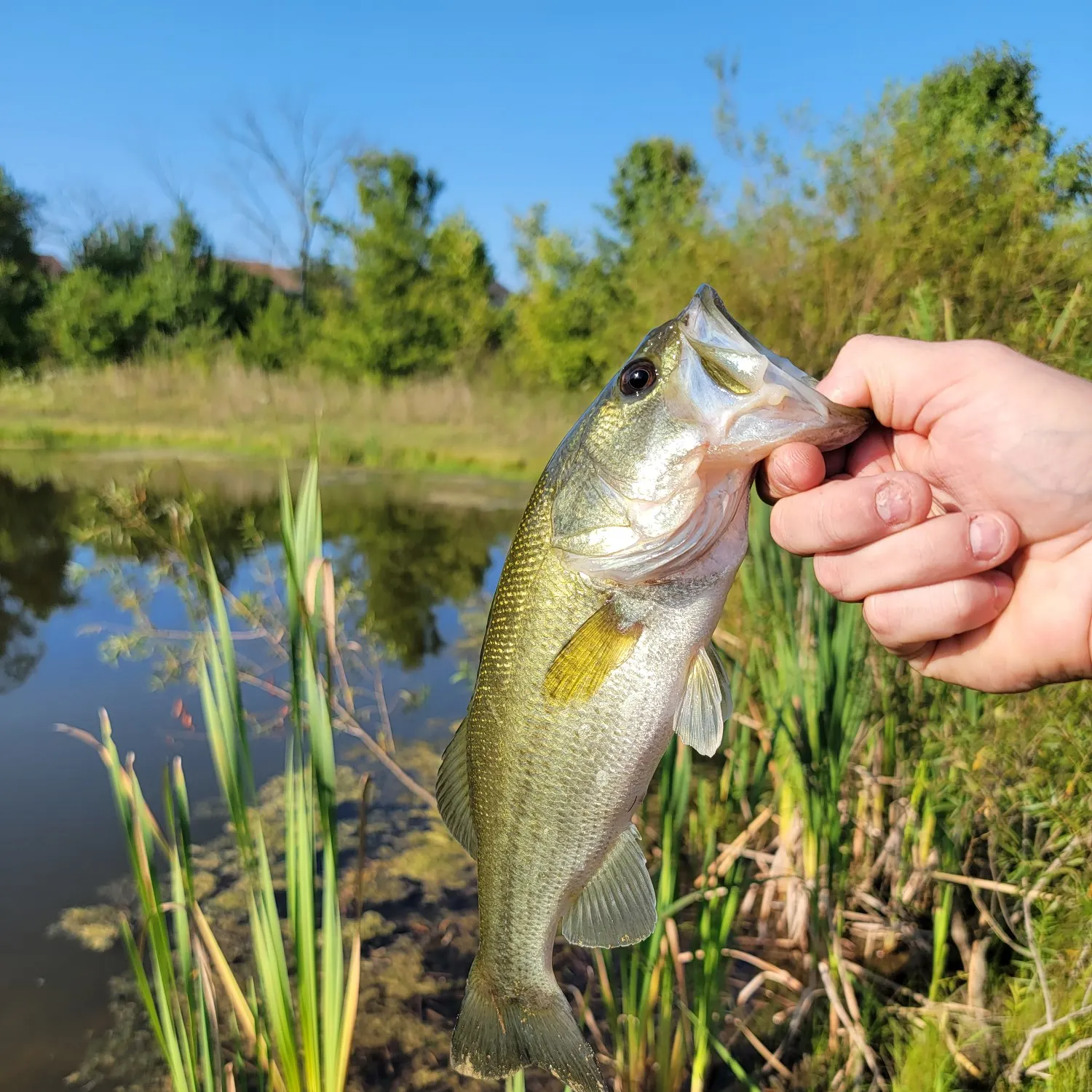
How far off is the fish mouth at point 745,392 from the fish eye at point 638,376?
7 cm

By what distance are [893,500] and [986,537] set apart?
0.20 m

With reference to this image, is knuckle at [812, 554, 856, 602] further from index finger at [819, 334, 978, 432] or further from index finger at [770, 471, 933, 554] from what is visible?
index finger at [819, 334, 978, 432]

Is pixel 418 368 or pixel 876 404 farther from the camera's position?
pixel 418 368

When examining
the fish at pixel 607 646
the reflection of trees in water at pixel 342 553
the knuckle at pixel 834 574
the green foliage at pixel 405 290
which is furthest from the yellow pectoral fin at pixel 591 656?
the green foliage at pixel 405 290

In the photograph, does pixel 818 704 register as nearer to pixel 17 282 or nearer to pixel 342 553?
pixel 342 553

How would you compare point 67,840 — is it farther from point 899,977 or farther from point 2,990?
point 899,977

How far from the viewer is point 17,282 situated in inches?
1027

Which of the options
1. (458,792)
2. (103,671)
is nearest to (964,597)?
(458,792)

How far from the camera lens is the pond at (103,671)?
3684mm

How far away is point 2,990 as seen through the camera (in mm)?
3602

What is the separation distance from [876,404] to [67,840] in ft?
15.5

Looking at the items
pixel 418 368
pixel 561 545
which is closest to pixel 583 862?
pixel 561 545

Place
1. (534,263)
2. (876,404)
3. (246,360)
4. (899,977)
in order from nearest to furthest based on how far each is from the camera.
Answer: (876,404), (899,977), (534,263), (246,360)

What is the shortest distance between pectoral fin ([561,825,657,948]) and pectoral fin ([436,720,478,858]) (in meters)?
0.23
